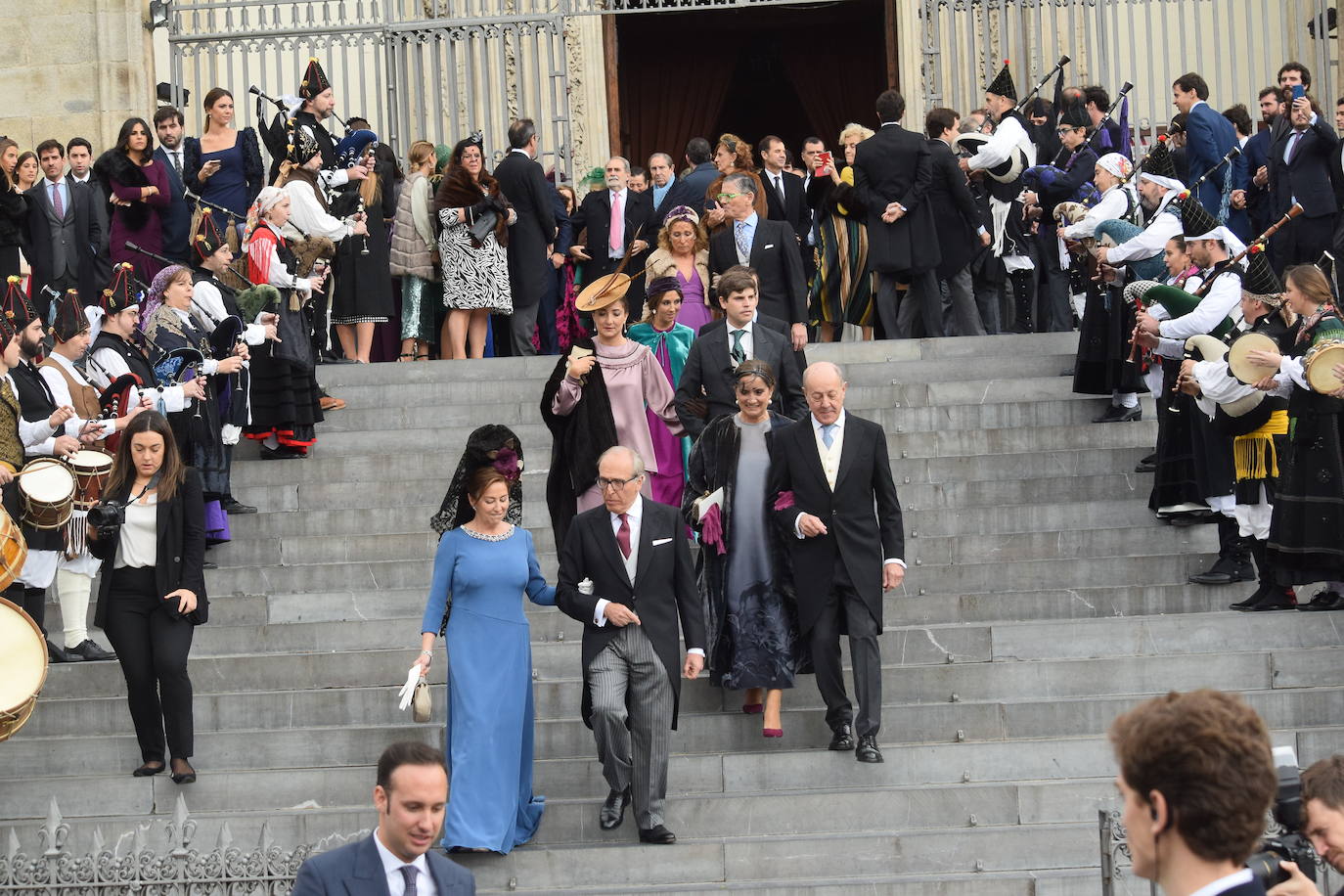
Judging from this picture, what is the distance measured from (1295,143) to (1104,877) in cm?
865

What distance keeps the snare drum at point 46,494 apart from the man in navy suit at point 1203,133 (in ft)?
27.7

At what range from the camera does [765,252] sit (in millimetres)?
12078

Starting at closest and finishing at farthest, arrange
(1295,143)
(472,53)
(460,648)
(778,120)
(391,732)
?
(460,648), (391,732), (1295,143), (472,53), (778,120)

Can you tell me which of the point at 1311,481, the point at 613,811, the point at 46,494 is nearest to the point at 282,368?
the point at 46,494

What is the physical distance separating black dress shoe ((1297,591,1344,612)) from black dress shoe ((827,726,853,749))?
7.94ft

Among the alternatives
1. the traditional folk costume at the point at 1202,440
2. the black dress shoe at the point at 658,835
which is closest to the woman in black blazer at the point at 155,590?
the black dress shoe at the point at 658,835

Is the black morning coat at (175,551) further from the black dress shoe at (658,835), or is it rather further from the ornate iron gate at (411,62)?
the ornate iron gate at (411,62)

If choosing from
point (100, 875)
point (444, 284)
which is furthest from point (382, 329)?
point (100, 875)

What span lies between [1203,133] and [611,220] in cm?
418

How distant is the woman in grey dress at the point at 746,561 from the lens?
911 cm

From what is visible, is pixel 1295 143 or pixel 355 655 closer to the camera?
pixel 355 655

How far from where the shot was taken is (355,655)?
9.88 meters

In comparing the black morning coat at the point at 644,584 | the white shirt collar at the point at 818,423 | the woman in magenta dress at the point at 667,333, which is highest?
the woman in magenta dress at the point at 667,333

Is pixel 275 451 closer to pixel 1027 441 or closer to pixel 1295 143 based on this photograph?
pixel 1027 441
